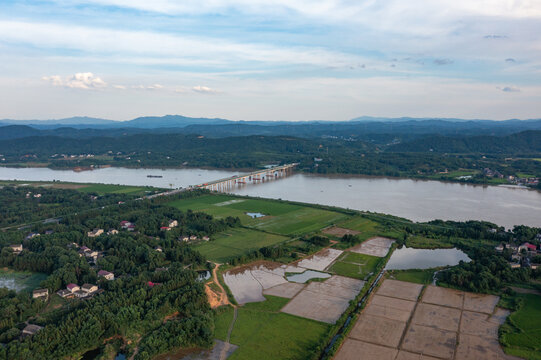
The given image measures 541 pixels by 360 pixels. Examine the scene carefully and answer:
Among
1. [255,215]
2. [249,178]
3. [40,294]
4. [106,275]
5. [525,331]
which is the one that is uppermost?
[106,275]

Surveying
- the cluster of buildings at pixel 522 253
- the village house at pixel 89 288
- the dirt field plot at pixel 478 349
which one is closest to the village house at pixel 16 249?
the village house at pixel 89 288

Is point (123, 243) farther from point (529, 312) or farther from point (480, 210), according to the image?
point (480, 210)

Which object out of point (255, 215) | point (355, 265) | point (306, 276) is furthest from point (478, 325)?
point (255, 215)

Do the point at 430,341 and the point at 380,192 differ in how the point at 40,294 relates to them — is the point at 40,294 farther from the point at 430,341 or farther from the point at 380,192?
the point at 380,192

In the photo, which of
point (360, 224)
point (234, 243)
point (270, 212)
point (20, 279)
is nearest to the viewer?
point (20, 279)

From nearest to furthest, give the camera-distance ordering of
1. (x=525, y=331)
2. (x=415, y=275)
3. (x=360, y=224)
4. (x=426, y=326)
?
(x=525, y=331), (x=426, y=326), (x=415, y=275), (x=360, y=224)

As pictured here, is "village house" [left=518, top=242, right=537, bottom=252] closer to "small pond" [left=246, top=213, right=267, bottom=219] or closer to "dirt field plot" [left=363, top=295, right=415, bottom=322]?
"dirt field plot" [left=363, top=295, right=415, bottom=322]

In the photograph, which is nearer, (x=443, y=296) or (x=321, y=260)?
(x=443, y=296)

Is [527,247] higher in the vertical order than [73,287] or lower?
higher

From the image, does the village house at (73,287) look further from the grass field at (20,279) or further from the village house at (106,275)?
the grass field at (20,279)
